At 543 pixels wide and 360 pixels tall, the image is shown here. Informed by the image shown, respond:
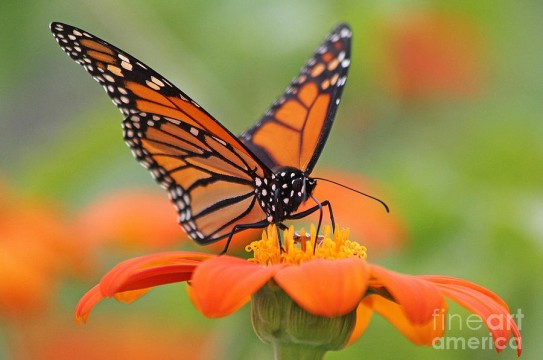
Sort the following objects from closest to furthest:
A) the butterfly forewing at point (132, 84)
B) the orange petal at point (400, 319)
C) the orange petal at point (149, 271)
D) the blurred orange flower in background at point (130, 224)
Answer: the orange petal at point (149, 271) < the orange petal at point (400, 319) < the butterfly forewing at point (132, 84) < the blurred orange flower in background at point (130, 224)

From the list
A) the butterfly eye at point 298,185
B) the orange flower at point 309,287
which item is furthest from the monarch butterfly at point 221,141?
the orange flower at point 309,287

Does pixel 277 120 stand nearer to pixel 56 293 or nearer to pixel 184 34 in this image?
pixel 56 293

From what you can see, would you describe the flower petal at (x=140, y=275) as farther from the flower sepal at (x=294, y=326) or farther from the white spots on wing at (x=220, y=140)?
the white spots on wing at (x=220, y=140)

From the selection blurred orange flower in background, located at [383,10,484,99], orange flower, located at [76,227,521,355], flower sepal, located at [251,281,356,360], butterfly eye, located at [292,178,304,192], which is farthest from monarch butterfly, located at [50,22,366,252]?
blurred orange flower in background, located at [383,10,484,99]

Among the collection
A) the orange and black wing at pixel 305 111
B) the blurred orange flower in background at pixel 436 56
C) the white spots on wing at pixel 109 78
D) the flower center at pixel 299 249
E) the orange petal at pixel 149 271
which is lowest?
the orange petal at pixel 149 271

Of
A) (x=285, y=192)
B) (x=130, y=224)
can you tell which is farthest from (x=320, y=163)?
(x=285, y=192)

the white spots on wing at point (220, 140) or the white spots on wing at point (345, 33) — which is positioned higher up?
the white spots on wing at point (345, 33)

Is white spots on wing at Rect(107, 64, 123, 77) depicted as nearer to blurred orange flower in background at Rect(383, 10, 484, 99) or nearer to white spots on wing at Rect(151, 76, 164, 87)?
white spots on wing at Rect(151, 76, 164, 87)
